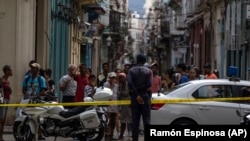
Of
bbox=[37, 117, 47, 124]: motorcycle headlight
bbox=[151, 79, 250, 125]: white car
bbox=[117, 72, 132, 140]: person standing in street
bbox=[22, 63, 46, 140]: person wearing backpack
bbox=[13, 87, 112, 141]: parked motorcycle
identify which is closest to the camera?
bbox=[13, 87, 112, 141]: parked motorcycle

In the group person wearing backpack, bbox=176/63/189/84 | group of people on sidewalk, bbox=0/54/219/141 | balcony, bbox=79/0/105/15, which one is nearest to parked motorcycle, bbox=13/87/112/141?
group of people on sidewalk, bbox=0/54/219/141

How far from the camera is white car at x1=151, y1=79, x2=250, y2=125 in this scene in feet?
52.9

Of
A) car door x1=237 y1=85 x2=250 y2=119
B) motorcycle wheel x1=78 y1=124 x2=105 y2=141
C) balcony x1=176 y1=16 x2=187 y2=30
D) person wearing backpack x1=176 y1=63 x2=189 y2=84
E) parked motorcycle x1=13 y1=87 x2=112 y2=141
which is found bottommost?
motorcycle wheel x1=78 y1=124 x2=105 y2=141

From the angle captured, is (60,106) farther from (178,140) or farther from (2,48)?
(178,140)

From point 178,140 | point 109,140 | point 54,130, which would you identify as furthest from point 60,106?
point 178,140

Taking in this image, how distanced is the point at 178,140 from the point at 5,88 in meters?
9.14

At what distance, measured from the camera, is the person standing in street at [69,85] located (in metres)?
18.2

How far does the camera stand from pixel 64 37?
3162 cm

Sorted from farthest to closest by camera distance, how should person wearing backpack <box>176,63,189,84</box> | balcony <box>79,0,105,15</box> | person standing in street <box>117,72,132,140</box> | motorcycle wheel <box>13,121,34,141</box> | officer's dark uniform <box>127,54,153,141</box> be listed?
1. balcony <box>79,0,105,15</box>
2. person wearing backpack <box>176,63,189,84</box>
3. person standing in street <box>117,72,132,140</box>
4. motorcycle wheel <box>13,121,34,141</box>
5. officer's dark uniform <box>127,54,153,141</box>

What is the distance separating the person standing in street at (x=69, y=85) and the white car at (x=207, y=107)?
2895 millimetres

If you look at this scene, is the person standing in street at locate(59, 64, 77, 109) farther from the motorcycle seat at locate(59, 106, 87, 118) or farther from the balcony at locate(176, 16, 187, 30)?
the balcony at locate(176, 16, 187, 30)

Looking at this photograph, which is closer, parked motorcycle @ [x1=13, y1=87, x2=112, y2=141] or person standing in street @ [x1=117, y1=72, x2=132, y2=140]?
parked motorcycle @ [x1=13, y1=87, x2=112, y2=141]

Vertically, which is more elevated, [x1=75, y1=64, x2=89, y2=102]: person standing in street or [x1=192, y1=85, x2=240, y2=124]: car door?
[x1=75, y1=64, x2=89, y2=102]: person standing in street

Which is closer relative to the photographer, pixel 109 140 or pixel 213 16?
pixel 109 140
